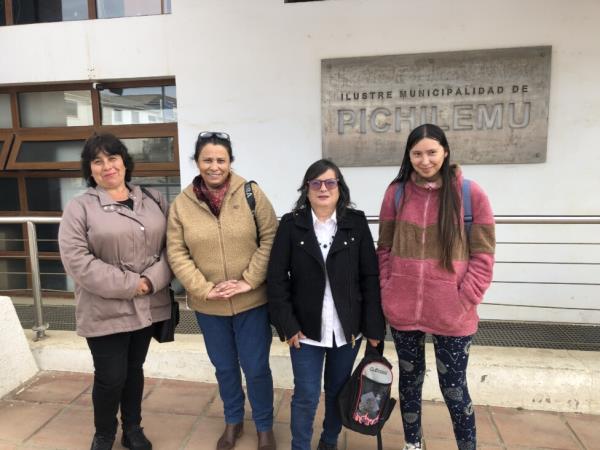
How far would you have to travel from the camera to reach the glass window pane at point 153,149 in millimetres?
4895

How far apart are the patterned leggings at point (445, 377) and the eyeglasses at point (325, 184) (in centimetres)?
75

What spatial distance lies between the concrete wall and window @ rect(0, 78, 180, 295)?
137cm

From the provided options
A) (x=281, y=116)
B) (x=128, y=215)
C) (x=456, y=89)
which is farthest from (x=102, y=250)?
(x=456, y=89)

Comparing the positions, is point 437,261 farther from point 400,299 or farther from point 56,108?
point 56,108

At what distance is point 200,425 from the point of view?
2.78 meters

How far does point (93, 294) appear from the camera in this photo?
85.5 inches

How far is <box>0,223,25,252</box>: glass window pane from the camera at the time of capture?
5672 millimetres

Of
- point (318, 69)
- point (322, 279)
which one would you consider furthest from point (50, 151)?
point (322, 279)

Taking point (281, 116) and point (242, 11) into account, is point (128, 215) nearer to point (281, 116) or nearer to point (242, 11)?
point (281, 116)

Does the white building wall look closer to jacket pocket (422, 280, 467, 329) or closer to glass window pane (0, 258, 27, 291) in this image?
jacket pocket (422, 280, 467, 329)

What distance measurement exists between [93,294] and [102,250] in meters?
0.23

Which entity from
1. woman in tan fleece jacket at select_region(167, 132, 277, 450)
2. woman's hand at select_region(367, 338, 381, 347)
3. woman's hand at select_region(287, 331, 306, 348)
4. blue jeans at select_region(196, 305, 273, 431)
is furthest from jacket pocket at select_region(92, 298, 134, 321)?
woman's hand at select_region(367, 338, 381, 347)

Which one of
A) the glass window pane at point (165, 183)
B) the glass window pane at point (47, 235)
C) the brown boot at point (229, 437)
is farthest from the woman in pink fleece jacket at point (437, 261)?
the glass window pane at point (47, 235)

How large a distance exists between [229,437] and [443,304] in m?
1.45
